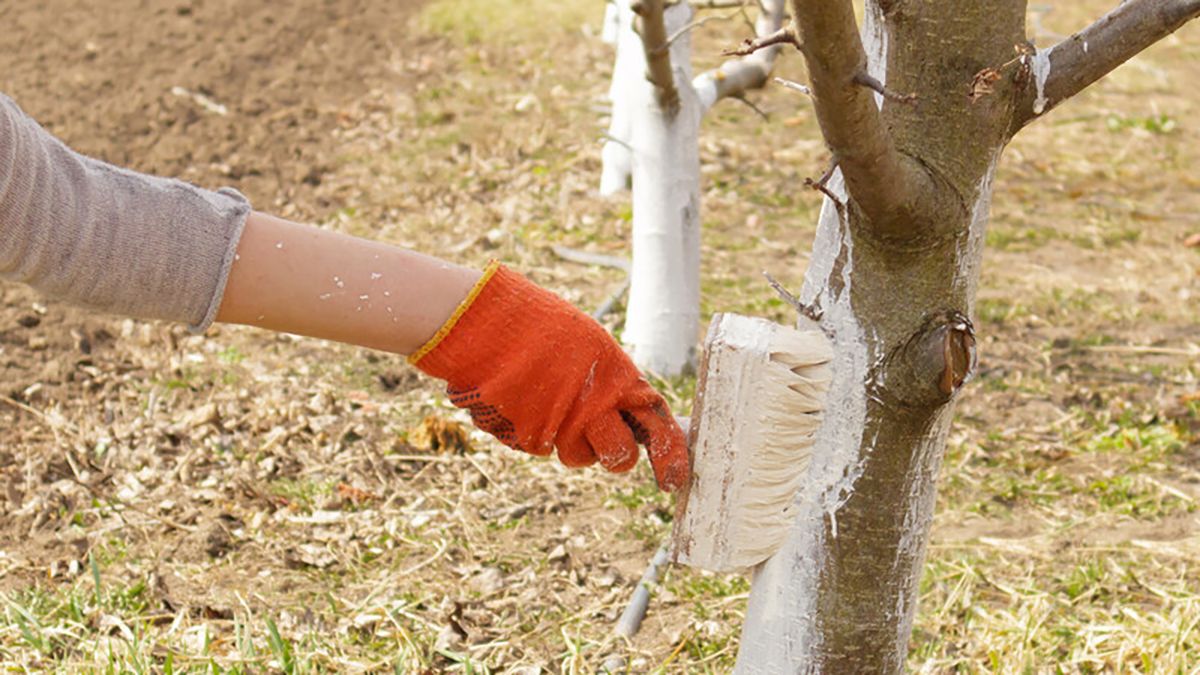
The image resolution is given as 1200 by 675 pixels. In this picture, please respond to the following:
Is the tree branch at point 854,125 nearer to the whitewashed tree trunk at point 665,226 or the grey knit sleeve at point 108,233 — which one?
the grey knit sleeve at point 108,233

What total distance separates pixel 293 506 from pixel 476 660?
2.68 ft

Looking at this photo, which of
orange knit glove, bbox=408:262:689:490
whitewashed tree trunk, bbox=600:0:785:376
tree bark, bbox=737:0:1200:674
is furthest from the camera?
whitewashed tree trunk, bbox=600:0:785:376

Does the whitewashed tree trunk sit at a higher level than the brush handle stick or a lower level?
higher

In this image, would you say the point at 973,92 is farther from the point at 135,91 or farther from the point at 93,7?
the point at 93,7

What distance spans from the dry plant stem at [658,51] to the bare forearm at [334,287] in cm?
165

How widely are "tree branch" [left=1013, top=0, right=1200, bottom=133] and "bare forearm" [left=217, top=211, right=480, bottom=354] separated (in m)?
0.90

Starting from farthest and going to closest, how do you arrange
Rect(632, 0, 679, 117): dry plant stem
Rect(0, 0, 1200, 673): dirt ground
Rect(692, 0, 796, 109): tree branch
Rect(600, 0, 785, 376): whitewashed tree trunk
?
Rect(692, 0, 796, 109): tree branch → Rect(600, 0, 785, 376): whitewashed tree trunk → Rect(632, 0, 679, 117): dry plant stem → Rect(0, 0, 1200, 673): dirt ground

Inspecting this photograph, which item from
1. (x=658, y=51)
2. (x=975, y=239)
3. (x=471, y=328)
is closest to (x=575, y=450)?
(x=471, y=328)

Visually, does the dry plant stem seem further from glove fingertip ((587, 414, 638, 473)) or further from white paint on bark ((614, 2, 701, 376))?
glove fingertip ((587, 414, 638, 473))

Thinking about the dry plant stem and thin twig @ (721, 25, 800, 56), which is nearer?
thin twig @ (721, 25, 800, 56)

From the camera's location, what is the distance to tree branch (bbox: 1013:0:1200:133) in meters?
1.79

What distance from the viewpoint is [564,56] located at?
7.03 metres

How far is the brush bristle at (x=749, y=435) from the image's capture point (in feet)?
6.21

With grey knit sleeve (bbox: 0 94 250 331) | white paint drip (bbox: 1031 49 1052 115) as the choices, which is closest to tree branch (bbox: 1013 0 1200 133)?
white paint drip (bbox: 1031 49 1052 115)
